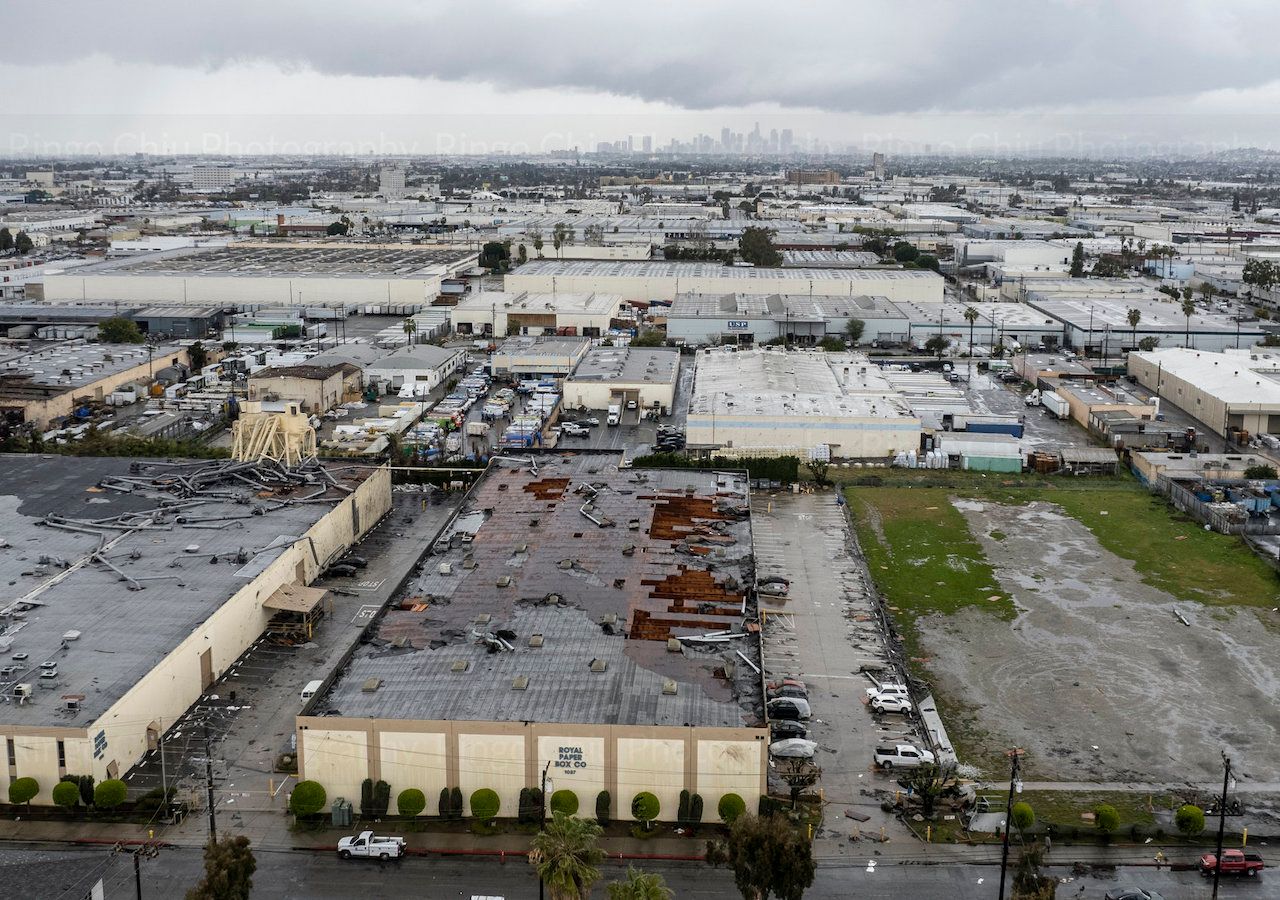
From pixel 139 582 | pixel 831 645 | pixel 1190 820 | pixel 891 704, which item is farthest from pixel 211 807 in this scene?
pixel 1190 820

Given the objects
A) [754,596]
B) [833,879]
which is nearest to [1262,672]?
[754,596]

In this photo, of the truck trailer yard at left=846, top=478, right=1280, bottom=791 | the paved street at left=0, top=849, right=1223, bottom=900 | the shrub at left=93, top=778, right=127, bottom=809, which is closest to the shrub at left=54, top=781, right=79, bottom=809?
the shrub at left=93, top=778, right=127, bottom=809

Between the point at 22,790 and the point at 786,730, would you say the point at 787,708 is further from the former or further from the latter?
the point at 22,790

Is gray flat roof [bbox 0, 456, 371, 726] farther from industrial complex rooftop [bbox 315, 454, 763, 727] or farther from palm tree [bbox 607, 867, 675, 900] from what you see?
palm tree [bbox 607, 867, 675, 900]

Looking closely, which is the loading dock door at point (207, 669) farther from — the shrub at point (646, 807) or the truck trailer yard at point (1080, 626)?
the truck trailer yard at point (1080, 626)

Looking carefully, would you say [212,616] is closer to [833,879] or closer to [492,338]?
[833,879]

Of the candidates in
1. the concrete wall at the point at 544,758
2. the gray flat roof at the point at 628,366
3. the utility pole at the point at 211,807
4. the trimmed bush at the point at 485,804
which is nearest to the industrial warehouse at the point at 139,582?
the utility pole at the point at 211,807
